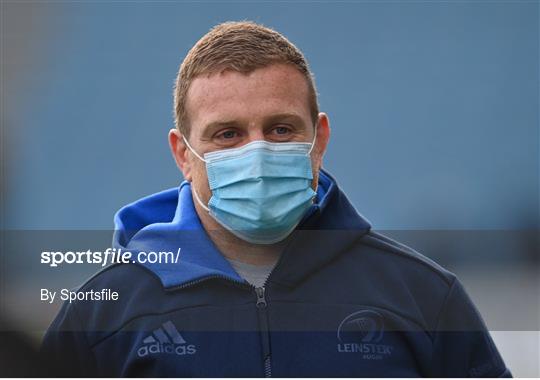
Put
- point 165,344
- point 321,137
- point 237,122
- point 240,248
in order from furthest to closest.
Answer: point 321,137, point 240,248, point 237,122, point 165,344

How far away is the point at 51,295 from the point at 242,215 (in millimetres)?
692

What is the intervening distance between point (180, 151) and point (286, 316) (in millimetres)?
689

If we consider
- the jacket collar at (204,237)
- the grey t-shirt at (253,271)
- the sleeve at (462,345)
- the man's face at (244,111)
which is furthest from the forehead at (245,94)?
the sleeve at (462,345)

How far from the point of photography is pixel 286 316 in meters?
2.70

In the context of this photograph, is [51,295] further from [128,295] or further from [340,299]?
[340,299]

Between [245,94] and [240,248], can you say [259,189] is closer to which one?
[240,248]

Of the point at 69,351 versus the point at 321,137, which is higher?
the point at 321,137

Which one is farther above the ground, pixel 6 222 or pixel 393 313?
pixel 6 222

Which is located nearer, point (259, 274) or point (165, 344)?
point (165, 344)

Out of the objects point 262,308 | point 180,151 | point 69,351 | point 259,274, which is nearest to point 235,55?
point 180,151

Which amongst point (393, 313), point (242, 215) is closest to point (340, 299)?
point (393, 313)

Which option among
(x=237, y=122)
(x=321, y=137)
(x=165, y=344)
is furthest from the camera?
(x=321, y=137)

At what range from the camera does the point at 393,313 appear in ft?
8.92

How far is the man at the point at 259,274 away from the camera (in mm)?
2648
